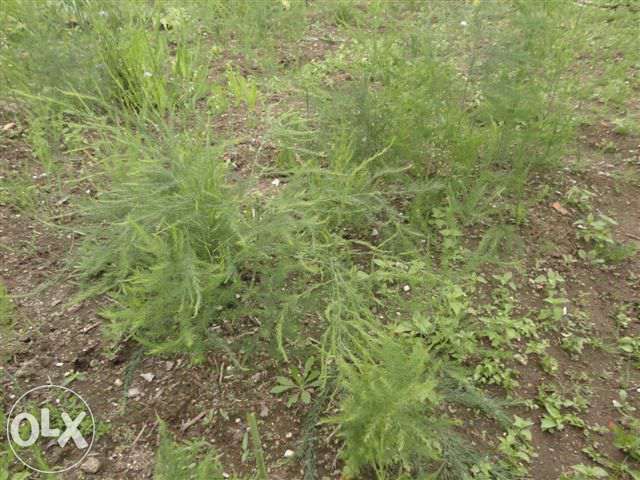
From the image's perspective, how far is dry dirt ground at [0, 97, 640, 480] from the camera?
1.81m

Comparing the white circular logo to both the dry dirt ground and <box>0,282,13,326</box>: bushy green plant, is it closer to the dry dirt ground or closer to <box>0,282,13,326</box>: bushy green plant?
the dry dirt ground

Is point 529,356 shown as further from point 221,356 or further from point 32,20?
point 32,20

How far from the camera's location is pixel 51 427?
182cm

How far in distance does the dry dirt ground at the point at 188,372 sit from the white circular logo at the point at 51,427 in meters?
0.04

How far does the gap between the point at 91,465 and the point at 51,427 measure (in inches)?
8.3

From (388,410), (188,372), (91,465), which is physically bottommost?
(91,465)

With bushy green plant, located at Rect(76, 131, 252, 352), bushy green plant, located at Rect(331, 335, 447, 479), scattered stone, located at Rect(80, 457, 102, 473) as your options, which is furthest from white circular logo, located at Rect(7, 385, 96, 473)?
bushy green plant, located at Rect(331, 335, 447, 479)

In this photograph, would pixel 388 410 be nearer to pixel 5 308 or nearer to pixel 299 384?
pixel 299 384

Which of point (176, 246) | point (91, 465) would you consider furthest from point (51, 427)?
point (176, 246)

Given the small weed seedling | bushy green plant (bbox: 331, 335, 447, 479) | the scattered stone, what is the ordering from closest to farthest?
bushy green plant (bbox: 331, 335, 447, 479)
the scattered stone
the small weed seedling

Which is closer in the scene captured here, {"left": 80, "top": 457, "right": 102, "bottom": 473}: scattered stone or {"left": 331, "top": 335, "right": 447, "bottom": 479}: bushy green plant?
{"left": 331, "top": 335, "right": 447, "bottom": 479}: bushy green plant

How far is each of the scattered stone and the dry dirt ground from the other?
0.02 meters

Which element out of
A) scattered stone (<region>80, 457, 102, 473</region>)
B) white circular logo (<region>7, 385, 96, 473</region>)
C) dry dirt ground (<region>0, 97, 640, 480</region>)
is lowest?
scattered stone (<region>80, 457, 102, 473</region>)

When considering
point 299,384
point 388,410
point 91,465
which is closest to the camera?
point 388,410
